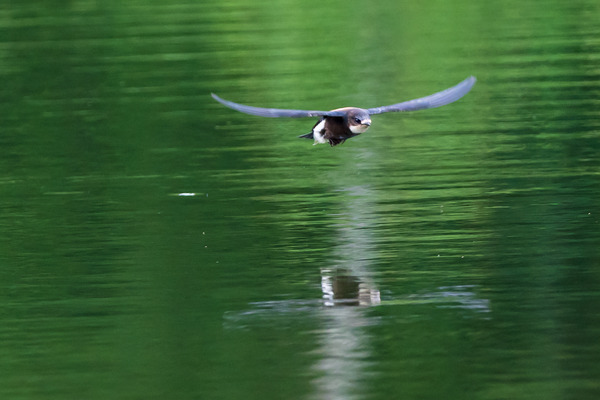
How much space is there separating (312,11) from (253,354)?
2494 centimetres

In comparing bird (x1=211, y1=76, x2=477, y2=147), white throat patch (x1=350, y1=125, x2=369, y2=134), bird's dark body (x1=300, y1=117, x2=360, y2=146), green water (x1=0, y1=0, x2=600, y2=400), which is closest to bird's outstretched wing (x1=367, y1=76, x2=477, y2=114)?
bird (x1=211, y1=76, x2=477, y2=147)

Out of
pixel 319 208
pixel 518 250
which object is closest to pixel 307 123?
pixel 319 208

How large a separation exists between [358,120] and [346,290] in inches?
53.2

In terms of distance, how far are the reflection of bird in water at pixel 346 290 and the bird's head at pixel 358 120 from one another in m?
1.17

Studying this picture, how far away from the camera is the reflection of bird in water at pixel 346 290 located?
10.6m

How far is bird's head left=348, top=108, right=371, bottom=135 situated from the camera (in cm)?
1109

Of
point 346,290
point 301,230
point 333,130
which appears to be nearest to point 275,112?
point 333,130

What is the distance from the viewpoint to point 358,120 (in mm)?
11133

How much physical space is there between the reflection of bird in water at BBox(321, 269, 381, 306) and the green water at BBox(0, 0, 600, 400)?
0.08 ft

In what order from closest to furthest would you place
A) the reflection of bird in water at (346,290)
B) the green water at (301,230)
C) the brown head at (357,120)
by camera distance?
the green water at (301,230) < the reflection of bird in water at (346,290) < the brown head at (357,120)

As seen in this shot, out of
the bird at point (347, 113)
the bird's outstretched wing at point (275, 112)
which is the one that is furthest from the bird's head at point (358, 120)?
the bird's outstretched wing at point (275, 112)

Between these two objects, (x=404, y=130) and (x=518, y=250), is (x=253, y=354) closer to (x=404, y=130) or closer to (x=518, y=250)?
(x=518, y=250)

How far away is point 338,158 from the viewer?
17.3m

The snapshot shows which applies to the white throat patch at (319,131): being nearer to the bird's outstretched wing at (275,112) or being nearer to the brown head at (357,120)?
the brown head at (357,120)
